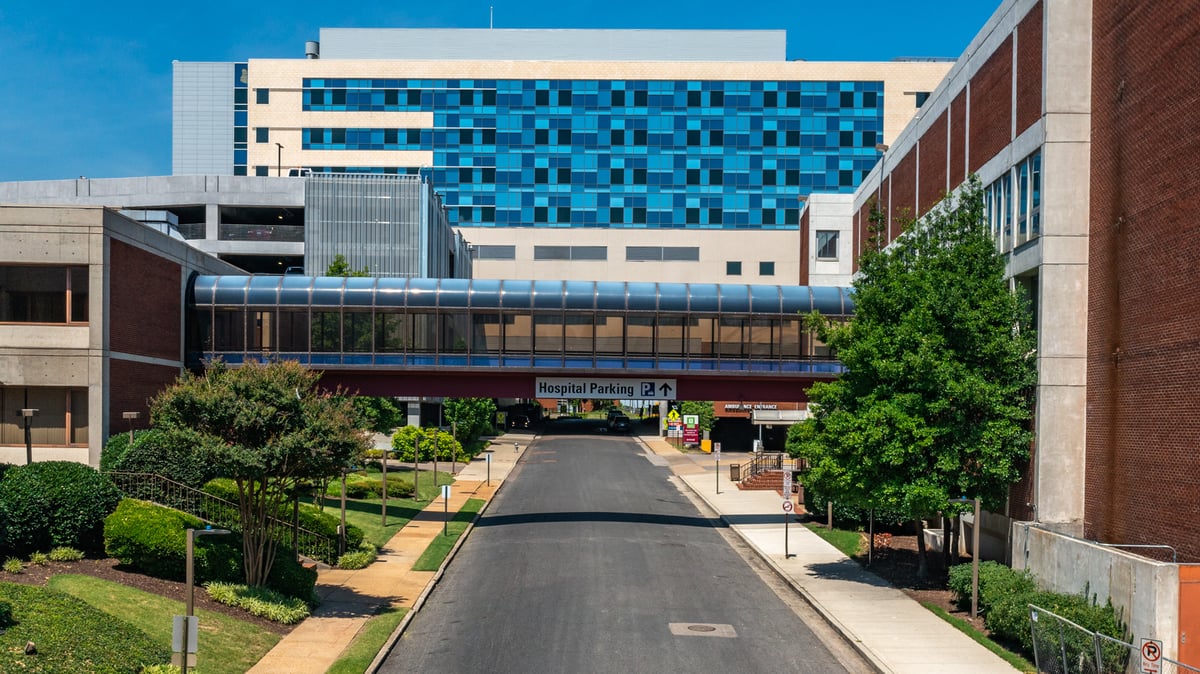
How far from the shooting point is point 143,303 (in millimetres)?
37375

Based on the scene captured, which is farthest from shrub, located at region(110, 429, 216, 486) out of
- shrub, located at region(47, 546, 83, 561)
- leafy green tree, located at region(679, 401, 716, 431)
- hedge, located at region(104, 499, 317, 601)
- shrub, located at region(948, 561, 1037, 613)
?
leafy green tree, located at region(679, 401, 716, 431)

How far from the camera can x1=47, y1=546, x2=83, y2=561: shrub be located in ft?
78.1

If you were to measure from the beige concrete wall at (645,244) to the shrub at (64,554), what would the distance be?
8051 cm

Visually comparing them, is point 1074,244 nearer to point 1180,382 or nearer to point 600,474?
point 1180,382

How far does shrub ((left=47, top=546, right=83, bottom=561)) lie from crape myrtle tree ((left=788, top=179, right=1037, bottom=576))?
1893 cm

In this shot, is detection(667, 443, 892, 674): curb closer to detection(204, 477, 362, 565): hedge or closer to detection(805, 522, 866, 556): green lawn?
detection(805, 522, 866, 556): green lawn

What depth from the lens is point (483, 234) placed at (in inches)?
4203

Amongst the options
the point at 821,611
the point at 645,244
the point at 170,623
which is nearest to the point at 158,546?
the point at 170,623

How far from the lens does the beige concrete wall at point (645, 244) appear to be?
342 ft

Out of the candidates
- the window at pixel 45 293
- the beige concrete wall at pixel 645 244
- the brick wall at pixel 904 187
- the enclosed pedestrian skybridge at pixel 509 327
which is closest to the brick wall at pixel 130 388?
the window at pixel 45 293

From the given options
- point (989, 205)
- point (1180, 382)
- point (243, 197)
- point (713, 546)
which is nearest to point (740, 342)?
point (713, 546)

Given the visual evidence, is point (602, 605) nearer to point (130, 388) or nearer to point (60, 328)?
point (130, 388)

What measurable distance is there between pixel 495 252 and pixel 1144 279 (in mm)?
85881

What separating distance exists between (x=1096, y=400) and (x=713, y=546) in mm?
15438
